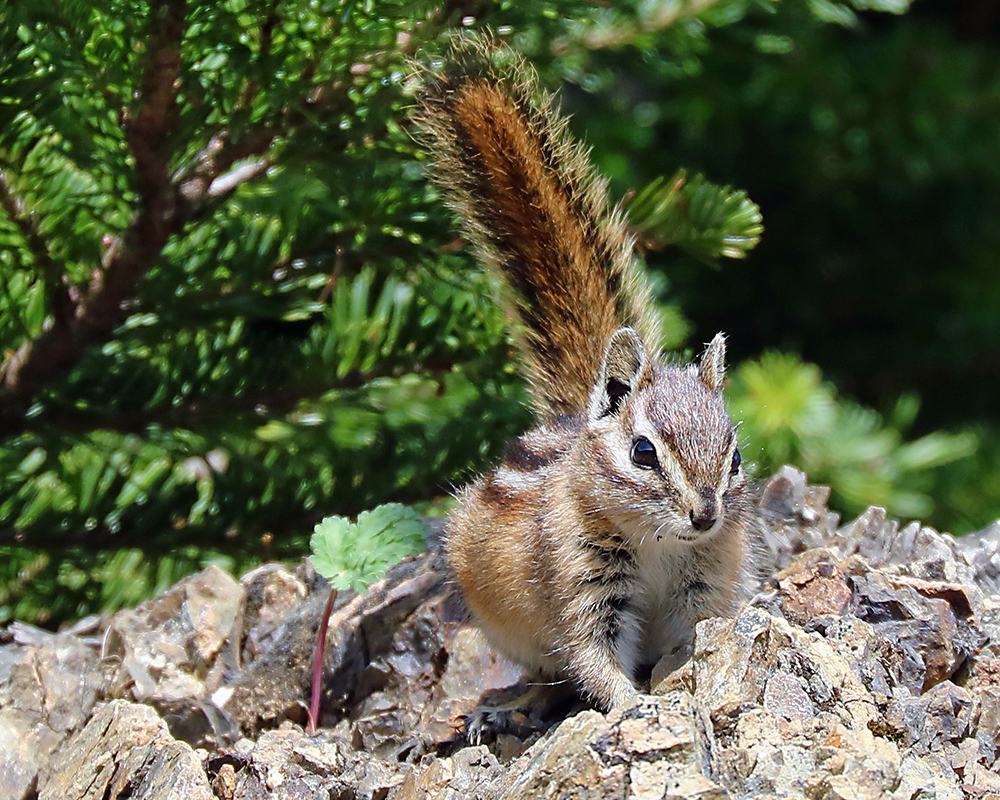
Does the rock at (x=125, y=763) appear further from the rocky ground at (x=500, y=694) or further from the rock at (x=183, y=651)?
the rock at (x=183, y=651)

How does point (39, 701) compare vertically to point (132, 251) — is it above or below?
below

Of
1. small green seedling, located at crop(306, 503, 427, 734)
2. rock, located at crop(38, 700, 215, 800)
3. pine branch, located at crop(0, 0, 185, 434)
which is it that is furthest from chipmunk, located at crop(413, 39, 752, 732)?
rock, located at crop(38, 700, 215, 800)

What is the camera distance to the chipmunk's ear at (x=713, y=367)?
1.39 metres

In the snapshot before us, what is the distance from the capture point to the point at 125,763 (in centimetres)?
110

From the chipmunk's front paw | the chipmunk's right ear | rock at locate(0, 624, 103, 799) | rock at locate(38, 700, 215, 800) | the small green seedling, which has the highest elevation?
the chipmunk's right ear

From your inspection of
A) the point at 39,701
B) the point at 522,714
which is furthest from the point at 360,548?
the point at 39,701

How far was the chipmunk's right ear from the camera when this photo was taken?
53.6 inches

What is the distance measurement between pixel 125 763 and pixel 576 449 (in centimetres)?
63

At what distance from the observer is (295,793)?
108 centimetres

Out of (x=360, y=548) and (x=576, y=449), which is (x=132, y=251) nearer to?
(x=360, y=548)

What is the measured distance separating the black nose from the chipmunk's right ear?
21cm

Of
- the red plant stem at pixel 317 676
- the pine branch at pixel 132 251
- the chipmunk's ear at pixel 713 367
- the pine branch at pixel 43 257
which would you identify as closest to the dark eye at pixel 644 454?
the chipmunk's ear at pixel 713 367

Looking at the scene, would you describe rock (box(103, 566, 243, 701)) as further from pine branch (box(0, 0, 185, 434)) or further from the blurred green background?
pine branch (box(0, 0, 185, 434))

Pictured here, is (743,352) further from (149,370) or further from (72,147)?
(72,147)
